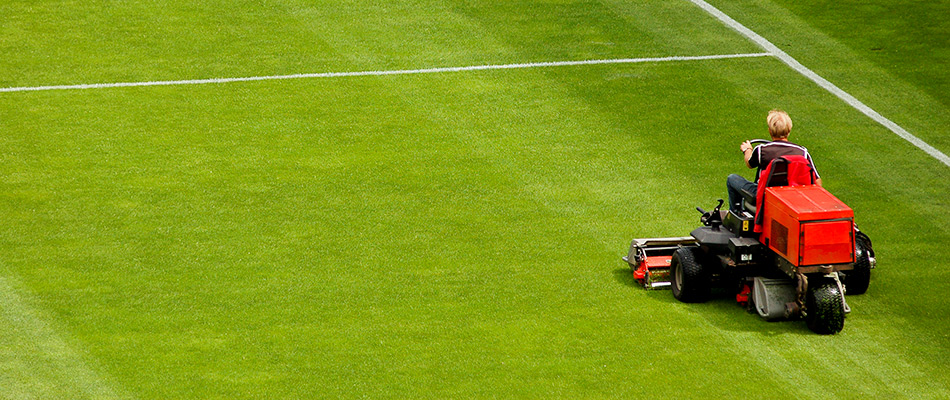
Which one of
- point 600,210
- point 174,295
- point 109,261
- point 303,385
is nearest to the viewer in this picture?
point 303,385

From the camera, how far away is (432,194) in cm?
1233

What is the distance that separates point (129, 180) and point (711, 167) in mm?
6363

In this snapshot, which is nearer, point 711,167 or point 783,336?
point 783,336

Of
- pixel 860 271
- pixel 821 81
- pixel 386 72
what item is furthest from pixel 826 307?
pixel 386 72

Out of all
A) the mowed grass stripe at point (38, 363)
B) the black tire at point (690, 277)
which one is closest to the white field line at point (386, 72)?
the mowed grass stripe at point (38, 363)

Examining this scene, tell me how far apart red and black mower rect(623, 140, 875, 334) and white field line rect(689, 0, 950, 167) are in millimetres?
3992

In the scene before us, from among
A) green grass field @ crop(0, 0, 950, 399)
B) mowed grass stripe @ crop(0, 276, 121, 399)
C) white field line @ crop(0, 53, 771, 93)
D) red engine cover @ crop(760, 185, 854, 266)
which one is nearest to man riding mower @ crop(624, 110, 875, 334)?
red engine cover @ crop(760, 185, 854, 266)

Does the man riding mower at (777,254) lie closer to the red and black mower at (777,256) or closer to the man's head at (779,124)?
the red and black mower at (777,256)

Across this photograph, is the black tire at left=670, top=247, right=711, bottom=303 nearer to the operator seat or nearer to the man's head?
the operator seat

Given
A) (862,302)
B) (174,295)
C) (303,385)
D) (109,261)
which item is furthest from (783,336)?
(109,261)

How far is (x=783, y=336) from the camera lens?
9.36 metres

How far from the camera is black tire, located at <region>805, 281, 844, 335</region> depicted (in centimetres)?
921

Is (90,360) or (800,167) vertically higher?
(800,167)

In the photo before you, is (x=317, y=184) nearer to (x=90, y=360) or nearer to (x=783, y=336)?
(x=90, y=360)
